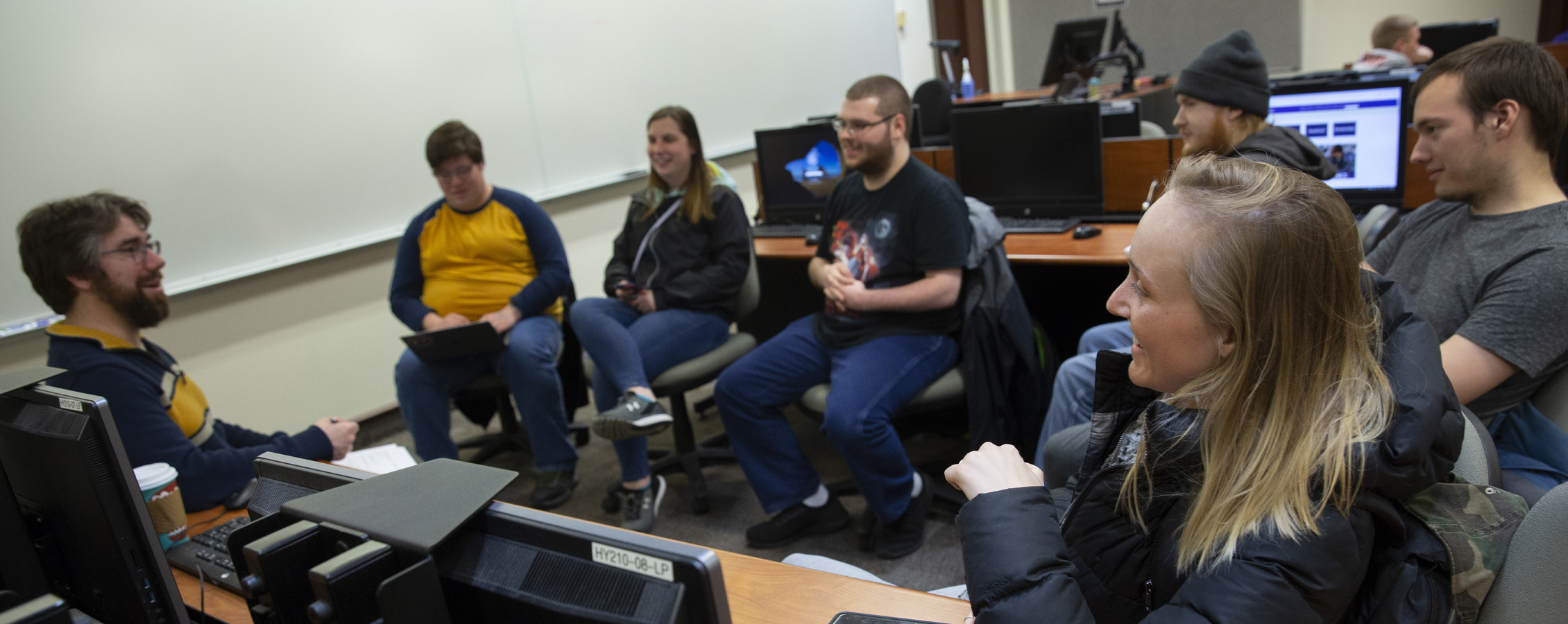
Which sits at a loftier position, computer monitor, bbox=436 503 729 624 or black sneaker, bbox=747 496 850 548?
computer monitor, bbox=436 503 729 624

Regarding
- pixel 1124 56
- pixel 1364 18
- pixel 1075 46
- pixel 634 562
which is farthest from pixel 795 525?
pixel 1364 18

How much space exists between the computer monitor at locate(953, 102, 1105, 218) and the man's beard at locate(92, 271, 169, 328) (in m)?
2.45

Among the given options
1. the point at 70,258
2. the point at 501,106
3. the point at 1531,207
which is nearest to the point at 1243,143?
the point at 1531,207

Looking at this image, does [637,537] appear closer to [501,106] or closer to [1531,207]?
[1531,207]

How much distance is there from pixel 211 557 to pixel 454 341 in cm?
137

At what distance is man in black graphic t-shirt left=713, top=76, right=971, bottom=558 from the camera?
231 centimetres

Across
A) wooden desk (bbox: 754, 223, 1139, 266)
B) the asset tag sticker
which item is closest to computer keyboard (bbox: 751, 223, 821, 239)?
wooden desk (bbox: 754, 223, 1139, 266)

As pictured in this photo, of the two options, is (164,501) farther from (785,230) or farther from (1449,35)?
(1449,35)

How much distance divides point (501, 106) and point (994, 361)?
106 inches

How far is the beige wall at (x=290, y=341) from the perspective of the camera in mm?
3191

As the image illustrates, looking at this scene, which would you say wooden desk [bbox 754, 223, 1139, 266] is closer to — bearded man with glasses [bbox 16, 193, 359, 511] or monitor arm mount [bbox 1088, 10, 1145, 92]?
bearded man with glasses [bbox 16, 193, 359, 511]

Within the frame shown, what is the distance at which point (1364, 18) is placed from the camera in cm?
708

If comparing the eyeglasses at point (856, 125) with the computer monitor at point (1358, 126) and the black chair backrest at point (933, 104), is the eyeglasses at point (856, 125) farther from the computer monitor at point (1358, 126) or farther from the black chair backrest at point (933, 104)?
the black chair backrest at point (933, 104)

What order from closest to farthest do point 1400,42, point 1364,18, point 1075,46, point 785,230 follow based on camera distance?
point 785,230, point 1400,42, point 1075,46, point 1364,18
